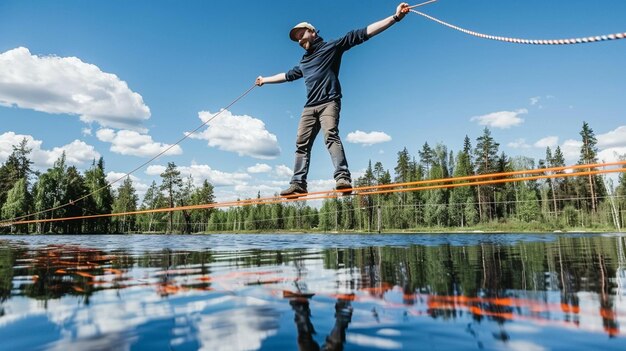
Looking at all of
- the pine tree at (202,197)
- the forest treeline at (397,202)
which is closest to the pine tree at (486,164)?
the forest treeline at (397,202)

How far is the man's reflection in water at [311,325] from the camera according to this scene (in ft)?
5.53

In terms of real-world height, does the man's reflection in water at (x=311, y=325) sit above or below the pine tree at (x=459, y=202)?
below

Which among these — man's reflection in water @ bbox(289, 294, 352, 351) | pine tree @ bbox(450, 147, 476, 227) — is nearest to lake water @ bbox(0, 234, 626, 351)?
man's reflection in water @ bbox(289, 294, 352, 351)

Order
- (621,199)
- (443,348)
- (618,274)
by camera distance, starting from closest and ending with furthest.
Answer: (443,348) → (618,274) → (621,199)

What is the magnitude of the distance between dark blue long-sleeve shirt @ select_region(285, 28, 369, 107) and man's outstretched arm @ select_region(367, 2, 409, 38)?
15.6 inches

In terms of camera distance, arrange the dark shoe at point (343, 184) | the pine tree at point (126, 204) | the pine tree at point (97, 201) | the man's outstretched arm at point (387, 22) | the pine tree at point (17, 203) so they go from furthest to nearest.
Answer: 1. the pine tree at point (126, 204)
2. the pine tree at point (97, 201)
3. the pine tree at point (17, 203)
4. the dark shoe at point (343, 184)
5. the man's outstretched arm at point (387, 22)

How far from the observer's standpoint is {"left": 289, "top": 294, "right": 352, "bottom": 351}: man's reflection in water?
1.68 m

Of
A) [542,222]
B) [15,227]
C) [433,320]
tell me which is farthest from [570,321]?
[15,227]

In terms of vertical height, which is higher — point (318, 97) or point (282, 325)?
point (318, 97)

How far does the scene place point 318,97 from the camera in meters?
6.20

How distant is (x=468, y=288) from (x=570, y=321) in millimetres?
1092

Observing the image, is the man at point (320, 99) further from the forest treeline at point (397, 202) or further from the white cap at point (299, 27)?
the forest treeline at point (397, 202)

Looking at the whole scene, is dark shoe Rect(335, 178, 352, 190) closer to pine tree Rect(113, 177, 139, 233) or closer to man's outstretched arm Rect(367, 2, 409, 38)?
man's outstretched arm Rect(367, 2, 409, 38)

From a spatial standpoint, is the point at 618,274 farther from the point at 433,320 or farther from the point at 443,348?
the point at 443,348
